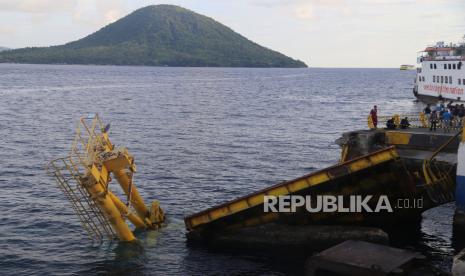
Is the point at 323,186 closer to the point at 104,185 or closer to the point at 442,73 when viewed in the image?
the point at 104,185

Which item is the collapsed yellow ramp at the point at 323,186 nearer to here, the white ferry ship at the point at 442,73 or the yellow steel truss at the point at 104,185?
the yellow steel truss at the point at 104,185

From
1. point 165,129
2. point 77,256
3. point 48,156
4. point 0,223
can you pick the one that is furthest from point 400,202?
point 165,129

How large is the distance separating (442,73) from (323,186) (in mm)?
63110

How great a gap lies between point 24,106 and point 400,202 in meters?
76.2

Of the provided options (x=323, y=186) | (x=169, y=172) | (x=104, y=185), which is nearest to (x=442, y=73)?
(x=169, y=172)

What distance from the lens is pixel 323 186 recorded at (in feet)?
75.0

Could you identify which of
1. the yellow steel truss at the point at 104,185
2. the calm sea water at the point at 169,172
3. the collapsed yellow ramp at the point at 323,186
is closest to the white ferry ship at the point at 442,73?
the calm sea water at the point at 169,172

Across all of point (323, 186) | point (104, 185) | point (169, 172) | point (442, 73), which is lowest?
point (169, 172)

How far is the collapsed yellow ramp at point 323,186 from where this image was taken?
22.6 m

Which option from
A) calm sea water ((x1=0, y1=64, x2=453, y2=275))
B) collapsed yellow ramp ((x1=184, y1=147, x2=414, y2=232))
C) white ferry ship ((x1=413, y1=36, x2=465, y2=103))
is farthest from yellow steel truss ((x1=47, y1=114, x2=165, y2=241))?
white ferry ship ((x1=413, y1=36, x2=465, y2=103))

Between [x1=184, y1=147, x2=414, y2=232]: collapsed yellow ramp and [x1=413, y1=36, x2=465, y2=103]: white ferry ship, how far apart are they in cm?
5342

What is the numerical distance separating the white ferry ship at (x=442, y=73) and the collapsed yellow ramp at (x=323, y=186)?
2103 inches

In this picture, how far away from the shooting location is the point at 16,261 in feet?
70.4

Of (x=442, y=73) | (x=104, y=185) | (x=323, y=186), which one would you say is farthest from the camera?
(x=442, y=73)
